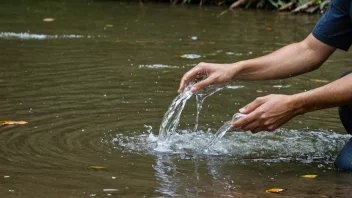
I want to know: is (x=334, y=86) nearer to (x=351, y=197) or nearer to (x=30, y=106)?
(x=351, y=197)

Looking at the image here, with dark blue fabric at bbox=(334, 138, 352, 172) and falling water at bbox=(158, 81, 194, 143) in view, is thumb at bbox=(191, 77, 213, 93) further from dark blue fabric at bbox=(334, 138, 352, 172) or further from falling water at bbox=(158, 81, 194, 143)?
dark blue fabric at bbox=(334, 138, 352, 172)

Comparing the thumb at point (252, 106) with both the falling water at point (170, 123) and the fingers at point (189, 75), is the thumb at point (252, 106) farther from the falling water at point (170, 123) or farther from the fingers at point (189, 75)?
the falling water at point (170, 123)

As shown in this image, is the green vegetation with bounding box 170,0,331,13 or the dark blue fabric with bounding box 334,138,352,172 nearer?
the dark blue fabric with bounding box 334,138,352,172

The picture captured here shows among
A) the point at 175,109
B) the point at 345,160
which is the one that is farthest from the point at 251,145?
the point at 345,160

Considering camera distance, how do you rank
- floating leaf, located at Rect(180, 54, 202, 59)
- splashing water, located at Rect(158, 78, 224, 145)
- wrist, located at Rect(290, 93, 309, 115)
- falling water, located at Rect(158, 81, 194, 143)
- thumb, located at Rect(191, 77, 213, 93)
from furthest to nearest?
floating leaf, located at Rect(180, 54, 202, 59)
falling water, located at Rect(158, 81, 194, 143)
splashing water, located at Rect(158, 78, 224, 145)
thumb, located at Rect(191, 77, 213, 93)
wrist, located at Rect(290, 93, 309, 115)

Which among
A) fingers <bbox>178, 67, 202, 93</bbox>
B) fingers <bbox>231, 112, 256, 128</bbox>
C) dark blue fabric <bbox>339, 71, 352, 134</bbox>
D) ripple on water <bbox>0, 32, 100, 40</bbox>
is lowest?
ripple on water <bbox>0, 32, 100, 40</bbox>

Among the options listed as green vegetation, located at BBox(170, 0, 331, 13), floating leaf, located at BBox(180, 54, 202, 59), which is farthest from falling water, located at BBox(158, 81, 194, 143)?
green vegetation, located at BBox(170, 0, 331, 13)

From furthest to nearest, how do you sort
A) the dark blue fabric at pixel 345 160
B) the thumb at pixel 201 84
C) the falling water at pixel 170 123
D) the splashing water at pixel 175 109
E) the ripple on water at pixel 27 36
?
the ripple on water at pixel 27 36
the falling water at pixel 170 123
the splashing water at pixel 175 109
the thumb at pixel 201 84
the dark blue fabric at pixel 345 160

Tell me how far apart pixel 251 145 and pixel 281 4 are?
9.77 metres

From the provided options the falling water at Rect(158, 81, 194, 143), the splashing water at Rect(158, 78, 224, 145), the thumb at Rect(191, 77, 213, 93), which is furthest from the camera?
the falling water at Rect(158, 81, 194, 143)

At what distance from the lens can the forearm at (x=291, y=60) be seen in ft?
16.3

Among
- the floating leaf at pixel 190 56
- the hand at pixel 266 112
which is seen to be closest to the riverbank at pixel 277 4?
the floating leaf at pixel 190 56

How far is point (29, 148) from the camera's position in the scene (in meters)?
4.79

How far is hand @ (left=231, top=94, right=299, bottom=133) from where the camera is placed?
4.14 meters
